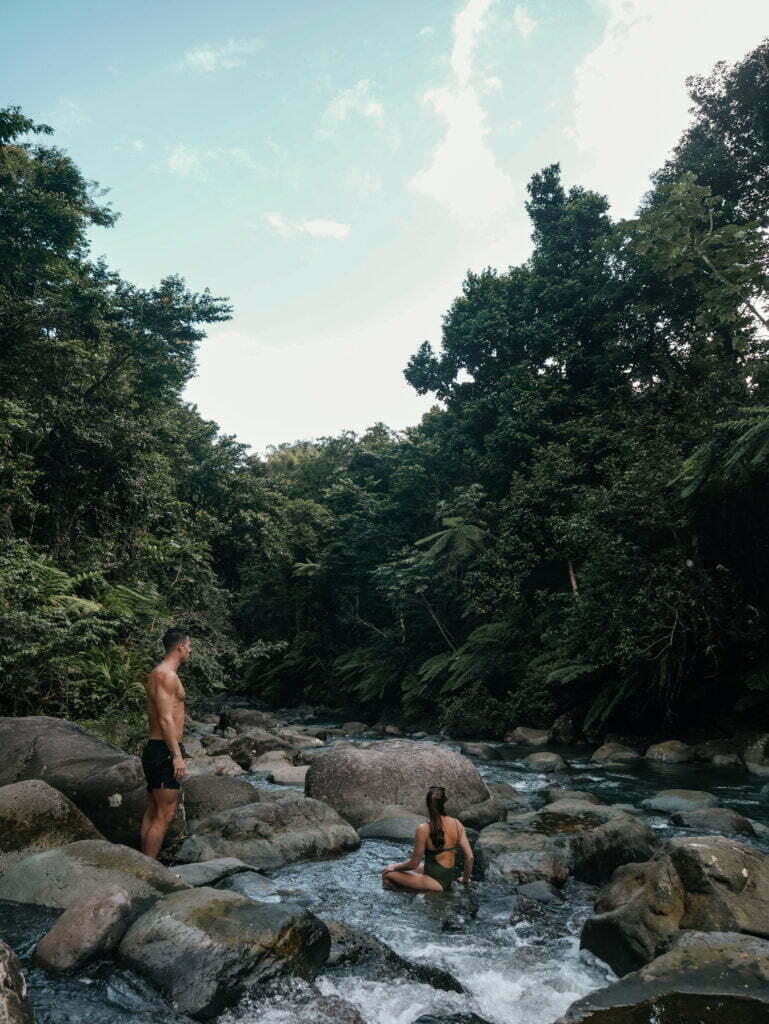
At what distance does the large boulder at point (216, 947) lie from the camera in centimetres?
342

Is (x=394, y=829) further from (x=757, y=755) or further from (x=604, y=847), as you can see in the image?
(x=757, y=755)

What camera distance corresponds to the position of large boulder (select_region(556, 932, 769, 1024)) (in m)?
2.95

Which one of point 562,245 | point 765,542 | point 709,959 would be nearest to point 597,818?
point 709,959

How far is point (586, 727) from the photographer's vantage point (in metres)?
13.6

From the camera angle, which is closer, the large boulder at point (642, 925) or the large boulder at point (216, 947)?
the large boulder at point (216, 947)

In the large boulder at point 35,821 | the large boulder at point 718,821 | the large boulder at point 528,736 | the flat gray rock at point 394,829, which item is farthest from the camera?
the large boulder at point 528,736

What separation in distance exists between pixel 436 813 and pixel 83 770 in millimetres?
3411

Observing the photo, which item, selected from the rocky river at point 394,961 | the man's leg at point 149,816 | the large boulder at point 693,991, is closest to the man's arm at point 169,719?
the man's leg at point 149,816

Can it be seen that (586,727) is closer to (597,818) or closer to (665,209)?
(597,818)

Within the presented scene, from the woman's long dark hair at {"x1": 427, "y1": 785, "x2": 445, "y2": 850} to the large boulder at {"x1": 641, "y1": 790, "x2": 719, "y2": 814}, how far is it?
12.4 ft

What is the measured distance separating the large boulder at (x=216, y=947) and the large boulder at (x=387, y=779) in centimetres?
397

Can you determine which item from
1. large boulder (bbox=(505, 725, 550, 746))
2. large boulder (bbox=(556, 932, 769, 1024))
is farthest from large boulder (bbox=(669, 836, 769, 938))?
large boulder (bbox=(505, 725, 550, 746))

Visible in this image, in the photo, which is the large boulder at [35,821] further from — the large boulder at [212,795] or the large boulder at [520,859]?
the large boulder at [520,859]

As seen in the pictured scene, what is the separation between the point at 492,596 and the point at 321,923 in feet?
46.7
